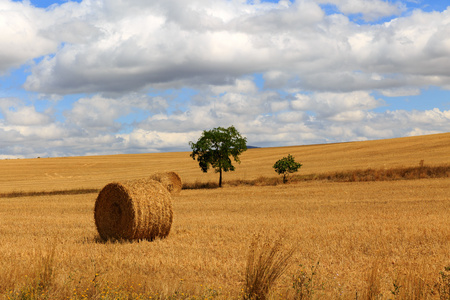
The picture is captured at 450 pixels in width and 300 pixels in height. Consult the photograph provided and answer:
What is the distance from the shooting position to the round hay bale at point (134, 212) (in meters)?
13.4

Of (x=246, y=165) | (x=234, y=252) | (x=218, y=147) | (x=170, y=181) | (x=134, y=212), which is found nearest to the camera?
(x=234, y=252)

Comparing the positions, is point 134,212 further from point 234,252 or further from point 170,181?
point 170,181

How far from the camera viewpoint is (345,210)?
19094 millimetres

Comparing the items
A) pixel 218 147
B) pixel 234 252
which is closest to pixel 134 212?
pixel 234 252

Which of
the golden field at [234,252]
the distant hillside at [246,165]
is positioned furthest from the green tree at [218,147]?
the golden field at [234,252]

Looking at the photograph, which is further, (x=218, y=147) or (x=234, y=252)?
(x=218, y=147)

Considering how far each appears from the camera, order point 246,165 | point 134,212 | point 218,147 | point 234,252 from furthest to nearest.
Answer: point 246,165 → point 218,147 → point 134,212 → point 234,252

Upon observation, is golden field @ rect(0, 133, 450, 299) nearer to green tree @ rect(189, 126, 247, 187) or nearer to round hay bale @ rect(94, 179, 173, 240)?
round hay bale @ rect(94, 179, 173, 240)

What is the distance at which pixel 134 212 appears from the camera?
525 inches

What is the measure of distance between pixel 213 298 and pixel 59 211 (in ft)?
58.8

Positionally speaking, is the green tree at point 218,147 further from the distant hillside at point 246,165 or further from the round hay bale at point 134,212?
the round hay bale at point 134,212

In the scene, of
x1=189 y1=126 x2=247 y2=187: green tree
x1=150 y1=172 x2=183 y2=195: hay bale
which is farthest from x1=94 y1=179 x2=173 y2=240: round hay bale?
x1=189 y1=126 x2=247 y2=187: green tree

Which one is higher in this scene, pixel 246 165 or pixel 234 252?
pixel 246 165

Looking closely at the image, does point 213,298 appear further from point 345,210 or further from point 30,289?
point 345,210
